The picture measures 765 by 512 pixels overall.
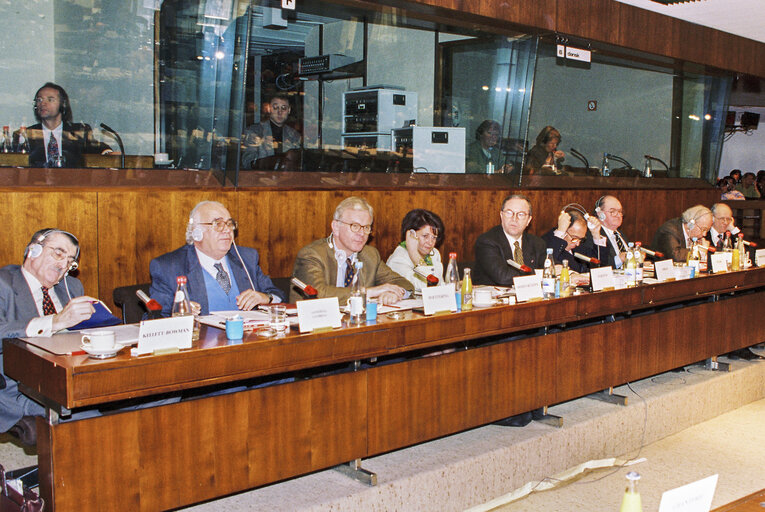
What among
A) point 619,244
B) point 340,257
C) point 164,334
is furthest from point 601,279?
point 164,334

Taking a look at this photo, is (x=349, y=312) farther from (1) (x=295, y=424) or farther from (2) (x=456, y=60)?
(2) (x=456, y=60)

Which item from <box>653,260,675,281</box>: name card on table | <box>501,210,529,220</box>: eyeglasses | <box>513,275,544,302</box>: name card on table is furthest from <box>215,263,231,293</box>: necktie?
<box>653,260,675,281</box>: name card on table

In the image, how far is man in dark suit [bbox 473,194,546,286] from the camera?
163 inches

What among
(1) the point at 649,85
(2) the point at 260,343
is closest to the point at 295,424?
(2) the point at 260,343

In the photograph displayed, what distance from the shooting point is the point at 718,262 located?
192 inches

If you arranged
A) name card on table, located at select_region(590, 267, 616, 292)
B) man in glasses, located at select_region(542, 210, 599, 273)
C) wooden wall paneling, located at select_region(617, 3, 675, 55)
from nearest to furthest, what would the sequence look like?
name card on table, located at select_region(590, 267, 616, 292)
man in glasses, located at select_region(542, 210, 599, 273)
wooden wall paneling, located at select_region(617, 3, 675, 55)

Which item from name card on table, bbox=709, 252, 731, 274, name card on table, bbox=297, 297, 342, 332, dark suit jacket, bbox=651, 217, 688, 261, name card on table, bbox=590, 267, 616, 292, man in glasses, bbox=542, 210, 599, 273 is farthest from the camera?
dark suit jacket, bbox=651, 217, 688, 261

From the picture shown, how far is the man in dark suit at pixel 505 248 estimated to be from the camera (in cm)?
414

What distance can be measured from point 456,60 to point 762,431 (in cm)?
289

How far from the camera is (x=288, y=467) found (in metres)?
2.55

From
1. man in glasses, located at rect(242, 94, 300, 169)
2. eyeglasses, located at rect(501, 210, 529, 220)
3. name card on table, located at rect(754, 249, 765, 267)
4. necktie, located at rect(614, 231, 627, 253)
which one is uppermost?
man in glasses, located at rect(242, 94, 300, 169)

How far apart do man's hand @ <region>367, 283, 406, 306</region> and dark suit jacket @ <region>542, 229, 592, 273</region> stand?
1.53 meters

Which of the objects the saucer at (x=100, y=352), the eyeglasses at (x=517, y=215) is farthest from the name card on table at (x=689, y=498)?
the eyeglasses at (x=517, y=215)

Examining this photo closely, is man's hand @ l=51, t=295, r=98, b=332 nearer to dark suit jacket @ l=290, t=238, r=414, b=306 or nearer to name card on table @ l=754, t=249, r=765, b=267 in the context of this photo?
dark suit jacket @ l=290, t=238, r=414, b=306
